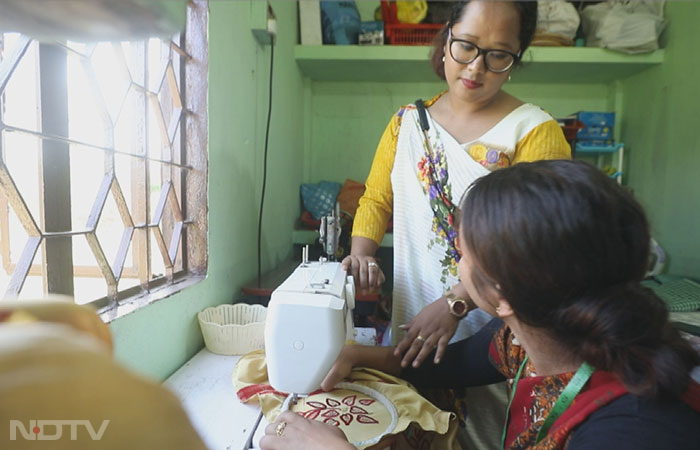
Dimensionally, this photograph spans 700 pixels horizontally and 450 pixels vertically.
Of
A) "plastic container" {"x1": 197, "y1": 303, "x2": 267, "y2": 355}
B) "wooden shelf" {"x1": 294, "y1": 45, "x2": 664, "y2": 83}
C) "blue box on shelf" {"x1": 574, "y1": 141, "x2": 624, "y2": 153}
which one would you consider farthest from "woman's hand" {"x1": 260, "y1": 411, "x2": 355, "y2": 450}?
"blue box on shelf" {"x1": 574, "y1": 141, "x2": 624, "y2": 153}

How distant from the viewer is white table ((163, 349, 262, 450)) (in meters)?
0.70

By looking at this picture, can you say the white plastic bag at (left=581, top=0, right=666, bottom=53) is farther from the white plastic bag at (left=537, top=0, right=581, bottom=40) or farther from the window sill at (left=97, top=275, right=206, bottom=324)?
the window sill at (left=97, top=275, right=206, bottom=324)

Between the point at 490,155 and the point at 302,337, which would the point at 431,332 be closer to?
the point at 302,337

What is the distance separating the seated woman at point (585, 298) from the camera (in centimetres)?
49

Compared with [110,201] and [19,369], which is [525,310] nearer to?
[19,369]

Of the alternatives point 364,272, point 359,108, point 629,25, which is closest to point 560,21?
point 629,25

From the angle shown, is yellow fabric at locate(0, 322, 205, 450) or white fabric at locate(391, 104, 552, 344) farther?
white fabric at locate(391, 104, 552, 344)

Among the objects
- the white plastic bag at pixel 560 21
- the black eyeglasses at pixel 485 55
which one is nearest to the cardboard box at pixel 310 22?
the white plastic bag at pixel 560 21

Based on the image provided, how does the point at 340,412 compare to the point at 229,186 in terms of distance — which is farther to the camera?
the point at 229,186

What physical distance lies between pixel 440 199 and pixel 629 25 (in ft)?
6.08

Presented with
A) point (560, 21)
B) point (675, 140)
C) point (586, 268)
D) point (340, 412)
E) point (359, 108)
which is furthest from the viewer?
point (359, 108)

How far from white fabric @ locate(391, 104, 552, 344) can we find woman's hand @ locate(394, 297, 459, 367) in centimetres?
15

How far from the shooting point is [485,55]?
35.2 inches

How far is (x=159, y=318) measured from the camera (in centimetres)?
86
